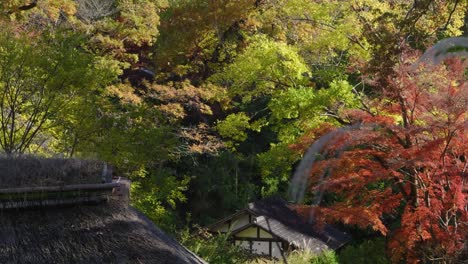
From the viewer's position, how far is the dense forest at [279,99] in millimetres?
8531

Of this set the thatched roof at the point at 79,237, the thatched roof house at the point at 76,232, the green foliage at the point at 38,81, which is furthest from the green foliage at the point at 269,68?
the thatched roof at the point at 79,237

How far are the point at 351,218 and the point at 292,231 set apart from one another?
4494 millimetres

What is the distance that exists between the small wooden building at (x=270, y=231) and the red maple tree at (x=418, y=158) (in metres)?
3.48

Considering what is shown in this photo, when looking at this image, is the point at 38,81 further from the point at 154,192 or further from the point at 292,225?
the point at 292,225

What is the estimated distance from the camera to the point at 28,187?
15.8 feet

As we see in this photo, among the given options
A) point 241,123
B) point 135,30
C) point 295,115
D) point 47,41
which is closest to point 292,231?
point 241,123

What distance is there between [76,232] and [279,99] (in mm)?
6370

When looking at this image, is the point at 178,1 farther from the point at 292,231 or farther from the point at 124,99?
the point at 292,231

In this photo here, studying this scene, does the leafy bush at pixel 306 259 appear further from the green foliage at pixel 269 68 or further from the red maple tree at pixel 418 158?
the green foliage at pixel 269 68

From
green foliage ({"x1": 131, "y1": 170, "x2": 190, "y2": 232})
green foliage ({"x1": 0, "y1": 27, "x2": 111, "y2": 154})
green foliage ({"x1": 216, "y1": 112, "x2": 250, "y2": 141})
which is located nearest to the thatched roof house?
green foliage ({"x1": 0, "y1": 27, "x2": 111, "y2": 154})

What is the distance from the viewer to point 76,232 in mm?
4879

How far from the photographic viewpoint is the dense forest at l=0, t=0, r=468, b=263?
8.53 meters

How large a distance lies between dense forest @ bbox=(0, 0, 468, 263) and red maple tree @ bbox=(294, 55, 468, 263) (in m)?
0.03

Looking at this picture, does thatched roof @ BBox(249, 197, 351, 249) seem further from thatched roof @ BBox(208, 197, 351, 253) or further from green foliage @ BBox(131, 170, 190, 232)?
green foliage @ BBox(131, 170, 190, 232)
